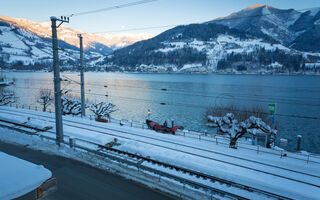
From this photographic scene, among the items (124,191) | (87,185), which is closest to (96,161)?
(87,185)

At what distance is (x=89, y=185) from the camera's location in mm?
9172

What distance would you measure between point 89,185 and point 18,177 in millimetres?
4815

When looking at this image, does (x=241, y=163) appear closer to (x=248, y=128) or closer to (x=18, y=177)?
(x=248, y=128)

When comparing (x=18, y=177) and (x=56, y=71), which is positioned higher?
(x=56, y=71)

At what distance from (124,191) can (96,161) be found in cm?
331

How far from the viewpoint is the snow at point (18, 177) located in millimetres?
4484

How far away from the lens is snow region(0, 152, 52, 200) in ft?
14.7

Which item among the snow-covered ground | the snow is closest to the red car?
the snow-covered ground

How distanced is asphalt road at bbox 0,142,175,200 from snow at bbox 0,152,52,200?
3527 mm

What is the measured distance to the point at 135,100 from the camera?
6369cm

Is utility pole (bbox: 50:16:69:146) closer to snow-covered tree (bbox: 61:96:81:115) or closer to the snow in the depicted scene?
the snow

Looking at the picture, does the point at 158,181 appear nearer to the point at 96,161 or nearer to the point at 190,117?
the point at 96,161

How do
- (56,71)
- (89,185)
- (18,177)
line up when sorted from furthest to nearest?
(56,71), (89,185), (18,177)

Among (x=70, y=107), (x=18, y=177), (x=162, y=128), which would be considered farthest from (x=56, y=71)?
(x=70, y=107)
